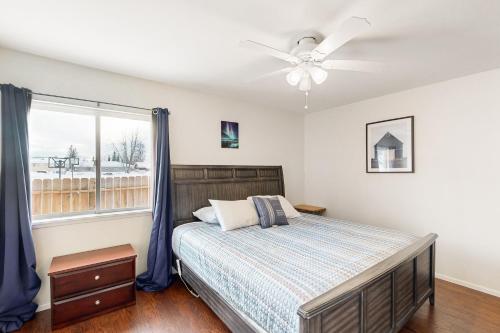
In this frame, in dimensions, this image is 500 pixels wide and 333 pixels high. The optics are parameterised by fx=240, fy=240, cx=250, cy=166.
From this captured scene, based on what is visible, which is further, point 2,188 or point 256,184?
point 256,184

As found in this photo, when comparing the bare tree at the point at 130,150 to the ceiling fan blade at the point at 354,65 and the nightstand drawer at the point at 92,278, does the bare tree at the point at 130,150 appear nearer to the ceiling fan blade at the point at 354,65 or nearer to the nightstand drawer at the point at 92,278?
the nightstand drawer at the point at 92,278

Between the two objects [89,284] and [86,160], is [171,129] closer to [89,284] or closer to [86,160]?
Result: [86,160]

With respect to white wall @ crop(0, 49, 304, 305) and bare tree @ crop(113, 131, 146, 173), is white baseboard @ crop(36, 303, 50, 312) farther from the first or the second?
bare tree @ crop(113, 131, 146, 173)

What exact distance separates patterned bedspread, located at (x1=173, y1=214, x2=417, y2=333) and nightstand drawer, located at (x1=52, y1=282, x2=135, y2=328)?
0.64 m

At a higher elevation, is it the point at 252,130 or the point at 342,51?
the point at 342,51

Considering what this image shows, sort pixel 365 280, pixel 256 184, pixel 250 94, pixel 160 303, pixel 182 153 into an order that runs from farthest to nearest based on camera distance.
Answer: pixel 256 184 → pixel 250 94 → pixel 182 153 → pixel 160 303 → pixel 365 280

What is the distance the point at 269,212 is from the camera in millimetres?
2967

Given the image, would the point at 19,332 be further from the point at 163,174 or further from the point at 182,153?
the point at 182,153

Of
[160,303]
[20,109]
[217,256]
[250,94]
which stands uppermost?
[250,94]

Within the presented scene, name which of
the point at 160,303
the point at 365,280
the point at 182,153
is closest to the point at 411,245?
the point at 365,280

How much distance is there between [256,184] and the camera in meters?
3.86

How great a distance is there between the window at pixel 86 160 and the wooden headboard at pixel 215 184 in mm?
394

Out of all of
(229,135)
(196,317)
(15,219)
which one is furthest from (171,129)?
(196,317)

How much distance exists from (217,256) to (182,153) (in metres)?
1.65
